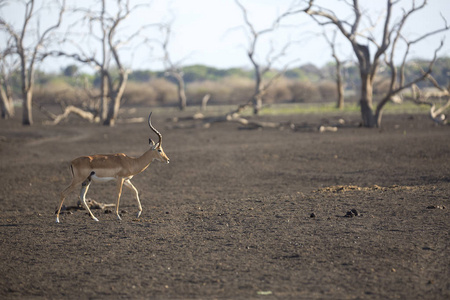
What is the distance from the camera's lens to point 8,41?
33906 millimetres

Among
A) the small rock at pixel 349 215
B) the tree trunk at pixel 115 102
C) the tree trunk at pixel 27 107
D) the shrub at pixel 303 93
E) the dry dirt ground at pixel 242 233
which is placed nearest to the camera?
the dry dirt ground at pixel 242 233

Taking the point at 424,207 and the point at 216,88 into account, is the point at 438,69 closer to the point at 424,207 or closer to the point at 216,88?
the point at 216,88

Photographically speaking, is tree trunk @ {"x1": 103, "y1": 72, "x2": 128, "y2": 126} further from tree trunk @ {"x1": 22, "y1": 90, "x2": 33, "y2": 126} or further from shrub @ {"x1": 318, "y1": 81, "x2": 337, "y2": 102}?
shrub @ {"x1": 318, "y1": 81, "x2": 337, "y2": 102}

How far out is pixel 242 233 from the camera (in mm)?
7492

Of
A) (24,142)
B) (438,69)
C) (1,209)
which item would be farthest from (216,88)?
(1,209)

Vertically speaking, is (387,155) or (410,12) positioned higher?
(410,12)

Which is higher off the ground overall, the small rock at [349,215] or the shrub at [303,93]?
the shrub at [303,93]

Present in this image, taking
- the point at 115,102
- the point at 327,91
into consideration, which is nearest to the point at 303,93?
the point at 327,91

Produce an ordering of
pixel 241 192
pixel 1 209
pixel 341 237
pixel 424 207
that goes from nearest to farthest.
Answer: pixel 341 237 → pixel 424 207 → pixel 1 209 → pixel 241 192

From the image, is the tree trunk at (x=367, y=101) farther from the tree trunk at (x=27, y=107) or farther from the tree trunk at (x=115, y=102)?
the tree trunk at (x=27, y=107)

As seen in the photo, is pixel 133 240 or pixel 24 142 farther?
pixel 24 142

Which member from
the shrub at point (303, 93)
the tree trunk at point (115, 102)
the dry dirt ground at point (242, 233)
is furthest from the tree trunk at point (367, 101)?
the shrub at point (303, 93)

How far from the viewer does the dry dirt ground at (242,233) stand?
556cm

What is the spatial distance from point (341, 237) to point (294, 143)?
12522 millimetres
